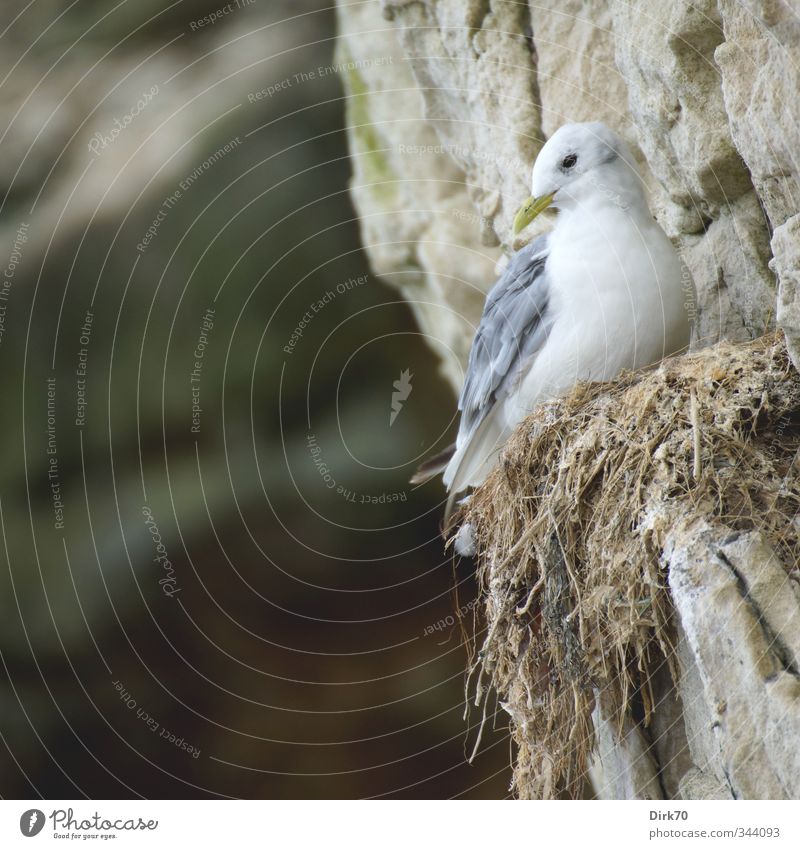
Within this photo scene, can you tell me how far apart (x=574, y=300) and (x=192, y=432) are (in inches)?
43.8

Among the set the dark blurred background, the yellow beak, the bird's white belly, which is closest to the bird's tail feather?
the bird's white belly

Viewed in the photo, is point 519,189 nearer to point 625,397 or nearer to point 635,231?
point 635,231

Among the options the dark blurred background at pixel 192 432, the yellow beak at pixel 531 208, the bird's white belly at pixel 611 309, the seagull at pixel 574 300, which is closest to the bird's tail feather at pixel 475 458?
the seagull at pixel 574 300

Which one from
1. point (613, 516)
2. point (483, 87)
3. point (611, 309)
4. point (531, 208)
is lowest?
point (613, 516)

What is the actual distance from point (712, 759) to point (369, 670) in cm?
125

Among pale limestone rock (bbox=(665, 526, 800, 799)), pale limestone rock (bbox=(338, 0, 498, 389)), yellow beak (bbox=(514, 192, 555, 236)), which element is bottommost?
pale limestone rock (bbox=(665, 526, 800, 799))

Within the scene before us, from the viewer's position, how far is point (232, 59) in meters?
2.24

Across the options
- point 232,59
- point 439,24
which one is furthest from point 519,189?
point 232,59

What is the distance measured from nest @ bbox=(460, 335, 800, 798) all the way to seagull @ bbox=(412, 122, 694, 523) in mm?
110

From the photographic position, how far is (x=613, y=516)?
3.99 ft

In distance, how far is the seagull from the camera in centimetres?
145

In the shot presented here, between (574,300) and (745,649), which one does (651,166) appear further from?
(745,649)

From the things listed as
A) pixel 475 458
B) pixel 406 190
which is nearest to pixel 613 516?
pixel 475 458

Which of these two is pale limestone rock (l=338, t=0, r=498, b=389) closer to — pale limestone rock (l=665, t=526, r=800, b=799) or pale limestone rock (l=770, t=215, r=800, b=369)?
pale limestone rock (l=770, t=215, r=800, b=369)
